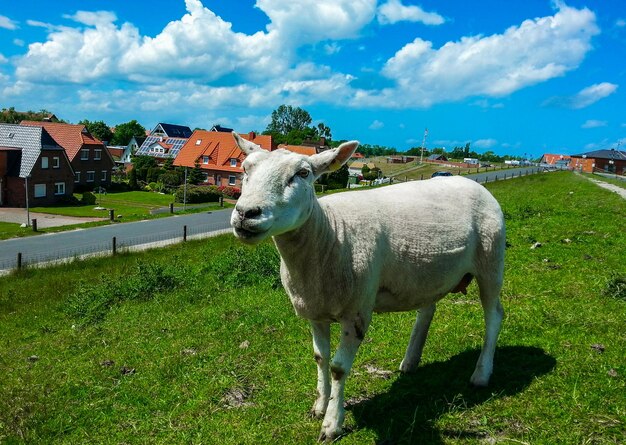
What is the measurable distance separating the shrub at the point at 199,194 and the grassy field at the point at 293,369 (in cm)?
4646

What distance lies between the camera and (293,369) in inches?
293

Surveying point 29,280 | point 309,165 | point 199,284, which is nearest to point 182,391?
point 309,165

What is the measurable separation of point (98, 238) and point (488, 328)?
31677 mm

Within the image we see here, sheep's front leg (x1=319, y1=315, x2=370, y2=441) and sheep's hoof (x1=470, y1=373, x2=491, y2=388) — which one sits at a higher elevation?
sheep's front leg (x1=319, y1=315, x2=370, y2=441)

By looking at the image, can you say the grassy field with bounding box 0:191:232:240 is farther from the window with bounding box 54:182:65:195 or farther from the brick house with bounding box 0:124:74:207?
the window with bounding box 54:182:65:195

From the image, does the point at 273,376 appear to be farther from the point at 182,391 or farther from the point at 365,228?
the point at 365,228

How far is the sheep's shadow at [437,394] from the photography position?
553cm

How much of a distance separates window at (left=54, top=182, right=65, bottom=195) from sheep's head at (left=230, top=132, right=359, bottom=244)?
57.4 metres

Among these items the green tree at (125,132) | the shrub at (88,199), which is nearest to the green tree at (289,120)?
the green tree at (125,132)

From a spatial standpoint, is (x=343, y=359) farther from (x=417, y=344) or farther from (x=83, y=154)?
(x=83, y=154)

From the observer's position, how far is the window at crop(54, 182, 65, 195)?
181 feet

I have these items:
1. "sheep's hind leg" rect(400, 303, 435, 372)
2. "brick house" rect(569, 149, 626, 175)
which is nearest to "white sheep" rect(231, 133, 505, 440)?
"sheep's hind leg" rect(400, 303, 435, 372)

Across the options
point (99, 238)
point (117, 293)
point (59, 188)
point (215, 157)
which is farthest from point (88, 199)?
point (117, 293)

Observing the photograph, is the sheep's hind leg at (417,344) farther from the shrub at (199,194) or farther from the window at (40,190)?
the window at (40,190)
